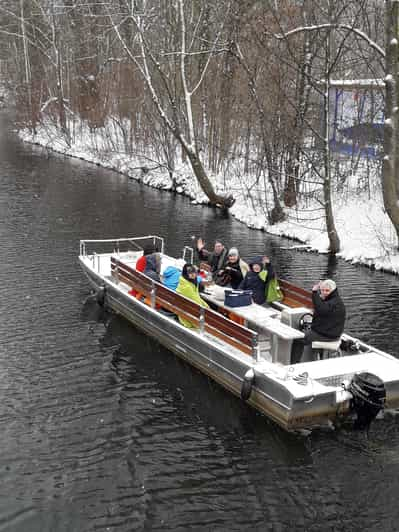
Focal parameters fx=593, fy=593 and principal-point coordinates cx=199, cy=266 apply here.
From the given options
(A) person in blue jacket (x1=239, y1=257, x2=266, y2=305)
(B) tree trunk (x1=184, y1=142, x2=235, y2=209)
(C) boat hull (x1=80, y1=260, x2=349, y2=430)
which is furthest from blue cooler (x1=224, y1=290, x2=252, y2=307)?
(B) tree trunk (x1=184, y1=142, x2=235, y2=209)

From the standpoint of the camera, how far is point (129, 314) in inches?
507

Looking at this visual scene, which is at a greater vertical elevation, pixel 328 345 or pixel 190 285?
pixel 190 285

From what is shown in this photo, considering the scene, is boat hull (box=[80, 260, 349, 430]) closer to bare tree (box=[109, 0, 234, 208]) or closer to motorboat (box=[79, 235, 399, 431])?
motorboat (box=[79, 235, 399, 431])

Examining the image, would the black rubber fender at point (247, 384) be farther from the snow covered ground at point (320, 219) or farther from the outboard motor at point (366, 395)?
the snow covered ground at point (320, 219)

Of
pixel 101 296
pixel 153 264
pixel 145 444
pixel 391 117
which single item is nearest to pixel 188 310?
pixel 153 264

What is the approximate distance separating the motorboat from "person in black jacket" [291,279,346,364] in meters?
0.14

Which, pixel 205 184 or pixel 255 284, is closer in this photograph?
pixel 255 284

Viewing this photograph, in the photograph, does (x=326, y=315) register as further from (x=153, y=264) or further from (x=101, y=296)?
(x=101, y=296)

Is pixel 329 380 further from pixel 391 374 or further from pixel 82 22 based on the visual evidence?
pixel 82 22

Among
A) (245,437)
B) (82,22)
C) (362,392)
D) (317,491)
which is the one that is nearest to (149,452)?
(245,437)

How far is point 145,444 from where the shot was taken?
8.51 metres

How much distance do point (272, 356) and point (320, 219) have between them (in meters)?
12.9

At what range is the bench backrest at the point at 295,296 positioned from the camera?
37.2ft

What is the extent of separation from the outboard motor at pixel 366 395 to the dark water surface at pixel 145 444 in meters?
0.40
